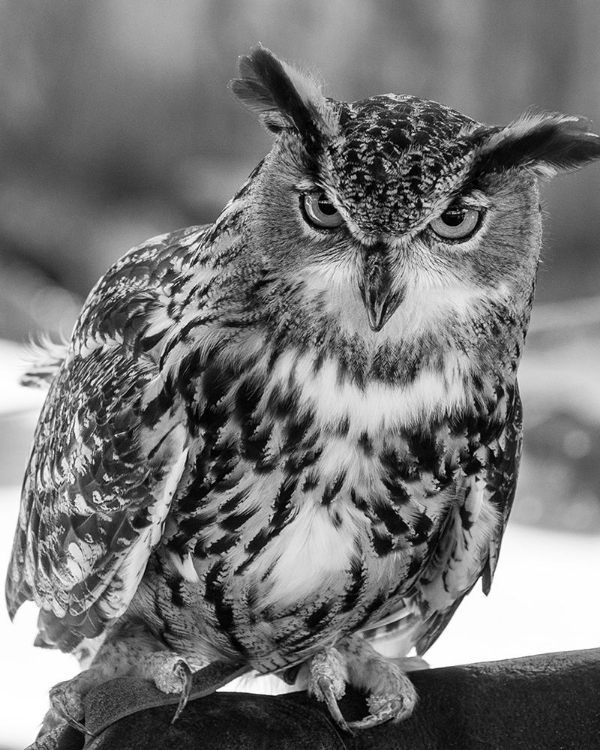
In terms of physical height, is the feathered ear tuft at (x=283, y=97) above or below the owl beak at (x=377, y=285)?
above

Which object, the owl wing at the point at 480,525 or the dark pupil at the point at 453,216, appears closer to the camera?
the dark pupil at the point at 453,216

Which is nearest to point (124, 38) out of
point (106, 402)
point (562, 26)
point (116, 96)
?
point (116, 96)

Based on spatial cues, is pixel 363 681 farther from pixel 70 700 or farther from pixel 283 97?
pixel 283 97

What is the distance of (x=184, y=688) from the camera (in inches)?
36.4

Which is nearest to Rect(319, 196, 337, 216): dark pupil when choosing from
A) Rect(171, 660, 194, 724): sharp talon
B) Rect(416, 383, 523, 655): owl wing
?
Rect(416, 383, 523, 655): owl wing

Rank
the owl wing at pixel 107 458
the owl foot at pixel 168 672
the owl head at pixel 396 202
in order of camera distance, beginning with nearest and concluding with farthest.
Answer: the owl head at pixel 396 202 < the owl wing at pixel 107 458 < the owl foot at pixel 168 672

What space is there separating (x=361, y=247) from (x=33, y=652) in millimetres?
1622

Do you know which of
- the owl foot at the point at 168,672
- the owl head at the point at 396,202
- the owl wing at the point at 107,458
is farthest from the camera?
the owl foot at the point at 168,672

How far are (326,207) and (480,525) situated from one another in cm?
39

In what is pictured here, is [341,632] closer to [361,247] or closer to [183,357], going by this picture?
[183,357]

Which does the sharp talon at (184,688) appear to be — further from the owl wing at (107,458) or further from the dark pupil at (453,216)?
the dark pupil at (453,216)

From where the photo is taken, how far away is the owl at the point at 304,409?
0.71 meters

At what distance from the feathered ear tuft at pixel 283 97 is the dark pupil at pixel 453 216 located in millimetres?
103

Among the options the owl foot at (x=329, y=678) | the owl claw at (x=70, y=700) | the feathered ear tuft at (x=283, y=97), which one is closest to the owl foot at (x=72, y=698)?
the owl claw at (x=70, y=700)
